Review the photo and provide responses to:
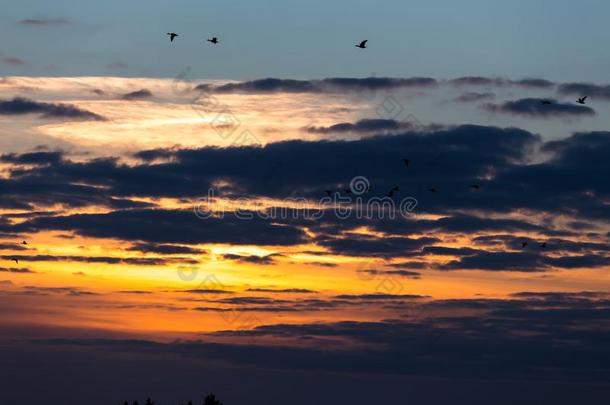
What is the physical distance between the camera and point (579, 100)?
132250 millimetres

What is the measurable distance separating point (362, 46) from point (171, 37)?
72.8 ft

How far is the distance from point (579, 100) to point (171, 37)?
49557 millimetres

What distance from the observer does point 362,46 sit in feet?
419

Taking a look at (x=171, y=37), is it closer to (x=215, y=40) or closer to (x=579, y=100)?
(x=215, y=40)

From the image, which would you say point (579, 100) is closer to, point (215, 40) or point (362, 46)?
point (362, 46)

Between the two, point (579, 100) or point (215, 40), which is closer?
point (215, 40)

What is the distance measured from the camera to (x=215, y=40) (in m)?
122

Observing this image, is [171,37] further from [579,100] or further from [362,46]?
[579,100]

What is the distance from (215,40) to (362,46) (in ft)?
57.6

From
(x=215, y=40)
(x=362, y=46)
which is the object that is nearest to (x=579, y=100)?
(x=362, y=46)

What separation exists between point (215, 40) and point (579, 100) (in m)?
44.8

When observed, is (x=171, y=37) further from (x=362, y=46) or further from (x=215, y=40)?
(x=362, y=46)

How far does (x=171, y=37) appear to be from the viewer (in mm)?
124625
